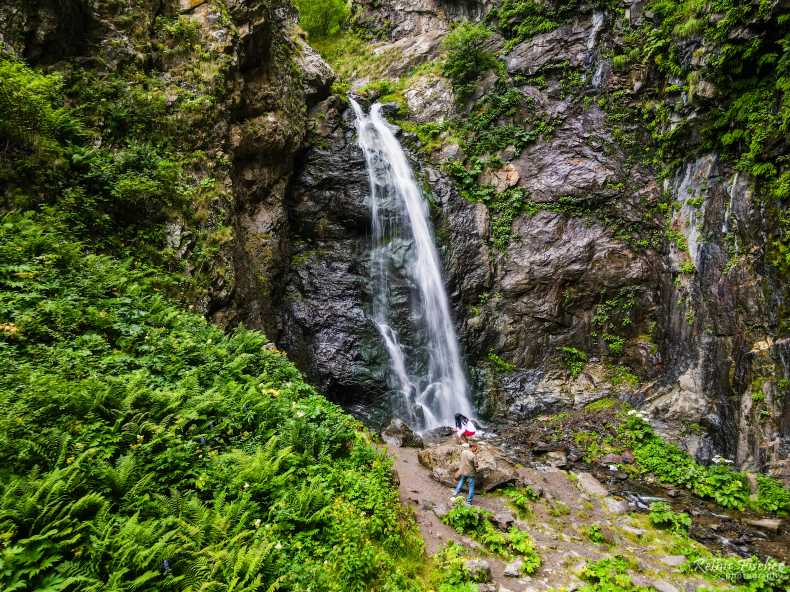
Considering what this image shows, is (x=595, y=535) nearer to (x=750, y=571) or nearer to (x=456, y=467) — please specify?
(x=750, y=571)

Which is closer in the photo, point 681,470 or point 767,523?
point 767,523

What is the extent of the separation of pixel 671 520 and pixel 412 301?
8963 millimetres

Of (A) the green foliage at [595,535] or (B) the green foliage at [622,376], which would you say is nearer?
(A) the green foliage at [595,535]

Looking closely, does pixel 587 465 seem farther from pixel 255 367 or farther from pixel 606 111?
pixel 606 111

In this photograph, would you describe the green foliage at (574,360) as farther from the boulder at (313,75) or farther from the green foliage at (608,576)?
the boulder at (313,75)

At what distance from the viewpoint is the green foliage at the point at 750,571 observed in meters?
5.52

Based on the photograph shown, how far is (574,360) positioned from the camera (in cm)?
1300

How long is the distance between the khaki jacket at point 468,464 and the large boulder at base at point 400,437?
2.03 m

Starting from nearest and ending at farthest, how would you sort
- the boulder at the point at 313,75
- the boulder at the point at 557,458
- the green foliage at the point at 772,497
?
1. the green foliage at the point at 772,497
2. the boulder at the point at 557,458
3. the boulder at the point at 313,75

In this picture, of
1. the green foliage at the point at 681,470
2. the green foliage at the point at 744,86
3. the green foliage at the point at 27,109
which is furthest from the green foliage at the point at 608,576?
the green foliage at the point at 27,109

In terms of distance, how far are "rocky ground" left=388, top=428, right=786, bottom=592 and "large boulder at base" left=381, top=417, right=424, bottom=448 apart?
37 cm

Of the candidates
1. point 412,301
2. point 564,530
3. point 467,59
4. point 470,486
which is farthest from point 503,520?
point 467,59

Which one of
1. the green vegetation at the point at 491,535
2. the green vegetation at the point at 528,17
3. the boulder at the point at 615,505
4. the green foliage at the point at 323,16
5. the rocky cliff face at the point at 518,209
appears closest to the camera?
the green vegetation at the point at 491,535

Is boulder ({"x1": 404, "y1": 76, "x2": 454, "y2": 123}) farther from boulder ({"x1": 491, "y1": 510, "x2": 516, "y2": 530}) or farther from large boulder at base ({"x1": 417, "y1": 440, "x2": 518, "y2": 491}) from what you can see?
boulder ({"x1": 491, "y1": 510, "x2": 516, "y2": 530})
